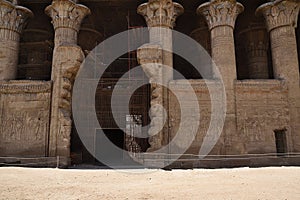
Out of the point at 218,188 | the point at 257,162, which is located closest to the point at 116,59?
the point at 257,162

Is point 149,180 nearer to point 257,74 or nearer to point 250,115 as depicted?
point 250,115

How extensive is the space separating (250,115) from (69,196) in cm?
902

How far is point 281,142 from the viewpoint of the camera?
1216 cm

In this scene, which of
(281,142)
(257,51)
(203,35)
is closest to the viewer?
(281,142)

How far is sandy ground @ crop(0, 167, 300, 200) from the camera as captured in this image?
5605 mm

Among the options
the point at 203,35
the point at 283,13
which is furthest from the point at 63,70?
the point at 283,13

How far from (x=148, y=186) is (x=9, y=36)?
10.9 m

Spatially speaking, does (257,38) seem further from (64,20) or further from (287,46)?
(64,20)

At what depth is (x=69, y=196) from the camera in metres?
5.60

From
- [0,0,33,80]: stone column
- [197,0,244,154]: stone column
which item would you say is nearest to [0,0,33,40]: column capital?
[0,0,33,80]: stone column

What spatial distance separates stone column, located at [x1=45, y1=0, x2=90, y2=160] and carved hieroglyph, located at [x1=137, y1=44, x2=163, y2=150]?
302 cm

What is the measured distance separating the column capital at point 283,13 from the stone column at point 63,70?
9.39 meters

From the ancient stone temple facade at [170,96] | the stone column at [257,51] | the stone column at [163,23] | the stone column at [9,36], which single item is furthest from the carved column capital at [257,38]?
the stone column at [9,36]

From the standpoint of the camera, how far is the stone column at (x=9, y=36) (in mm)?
12844
